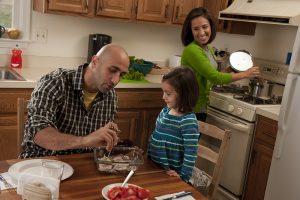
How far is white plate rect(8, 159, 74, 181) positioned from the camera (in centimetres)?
132

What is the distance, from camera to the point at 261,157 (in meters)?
2.64

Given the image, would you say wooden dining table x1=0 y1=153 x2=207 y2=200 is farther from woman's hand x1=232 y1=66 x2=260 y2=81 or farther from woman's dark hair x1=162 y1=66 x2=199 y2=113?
woman's hand x1=232 y1=66 x2=260 y2=81

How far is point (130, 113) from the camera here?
9.88 ft

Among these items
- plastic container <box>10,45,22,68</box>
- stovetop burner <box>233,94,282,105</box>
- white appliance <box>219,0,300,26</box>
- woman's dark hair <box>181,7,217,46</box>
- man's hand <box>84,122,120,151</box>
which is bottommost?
stovetop burner <box>233,94,282,105</box>

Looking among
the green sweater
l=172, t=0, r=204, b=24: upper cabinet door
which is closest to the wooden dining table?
the green sweater

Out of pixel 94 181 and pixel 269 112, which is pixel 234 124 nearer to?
pixel 269 112

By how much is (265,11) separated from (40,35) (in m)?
1.87

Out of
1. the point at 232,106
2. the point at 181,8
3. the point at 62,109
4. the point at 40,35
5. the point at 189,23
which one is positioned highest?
the point at 181,8

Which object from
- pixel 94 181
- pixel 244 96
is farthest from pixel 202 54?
pixel 94 181

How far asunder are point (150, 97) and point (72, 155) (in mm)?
1537

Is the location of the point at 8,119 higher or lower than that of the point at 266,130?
lower

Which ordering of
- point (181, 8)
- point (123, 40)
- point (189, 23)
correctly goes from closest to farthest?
point (189, 23), point (181, 8), point (123, 40)

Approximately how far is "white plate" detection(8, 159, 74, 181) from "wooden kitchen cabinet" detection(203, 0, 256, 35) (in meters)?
2.48

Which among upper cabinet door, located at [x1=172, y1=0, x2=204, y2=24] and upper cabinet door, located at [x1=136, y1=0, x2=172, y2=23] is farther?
upper cabinet door, located at [x1=172, y1=0, x2=204, y2=24]
